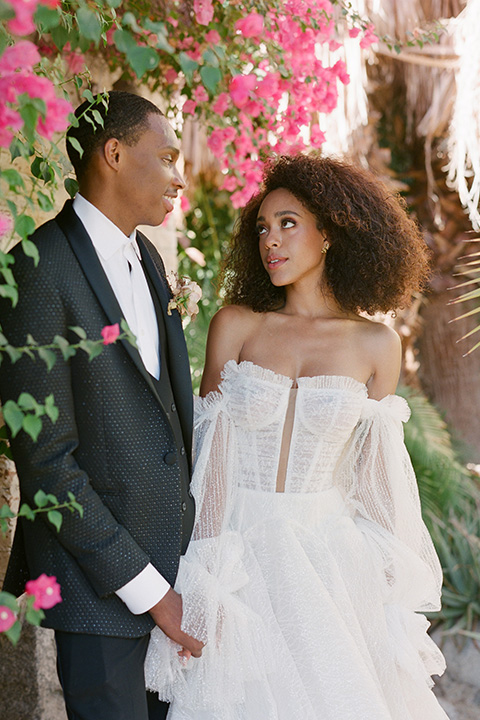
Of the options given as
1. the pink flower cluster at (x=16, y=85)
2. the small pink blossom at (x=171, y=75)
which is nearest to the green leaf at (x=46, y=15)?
the pink flower cluster at (x=16, y=85)

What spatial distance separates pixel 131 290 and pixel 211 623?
0.96 metres

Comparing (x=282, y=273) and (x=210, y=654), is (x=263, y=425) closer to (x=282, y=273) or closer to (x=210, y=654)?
(x=282, y=273)

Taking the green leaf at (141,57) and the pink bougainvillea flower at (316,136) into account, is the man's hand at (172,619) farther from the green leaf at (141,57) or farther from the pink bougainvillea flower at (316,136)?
the pink bougainvillea flower at (316,136)

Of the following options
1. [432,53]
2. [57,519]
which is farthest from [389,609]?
[432,53]

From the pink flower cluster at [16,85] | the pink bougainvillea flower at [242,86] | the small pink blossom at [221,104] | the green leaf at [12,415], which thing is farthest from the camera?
the small pink blossom at [221,104]

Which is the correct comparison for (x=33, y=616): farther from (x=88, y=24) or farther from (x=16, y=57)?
(x=88, y=24)

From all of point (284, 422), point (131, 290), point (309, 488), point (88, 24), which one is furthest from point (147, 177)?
point (309, 488)

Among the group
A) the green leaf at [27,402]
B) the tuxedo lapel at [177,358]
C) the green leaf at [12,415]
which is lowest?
the tuxedo lapel at [177,358]

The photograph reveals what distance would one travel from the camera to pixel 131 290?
7.06 feet

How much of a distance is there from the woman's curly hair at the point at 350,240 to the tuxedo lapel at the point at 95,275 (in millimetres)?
962

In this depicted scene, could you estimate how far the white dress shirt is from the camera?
197 centimetres

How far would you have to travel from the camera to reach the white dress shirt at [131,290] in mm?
1973

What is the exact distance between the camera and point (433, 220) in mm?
6086

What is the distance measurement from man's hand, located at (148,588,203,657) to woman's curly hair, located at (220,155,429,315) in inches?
46.2
